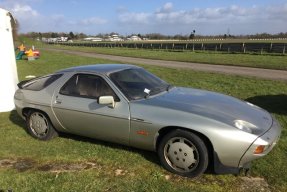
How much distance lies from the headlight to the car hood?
0.21 ft

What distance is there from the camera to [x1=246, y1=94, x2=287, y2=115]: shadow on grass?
8023 mm

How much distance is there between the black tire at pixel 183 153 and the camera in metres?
4.47

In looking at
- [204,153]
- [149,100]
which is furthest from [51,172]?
[204,153]

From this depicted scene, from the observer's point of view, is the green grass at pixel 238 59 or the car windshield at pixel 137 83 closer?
the car windshield at pixel 137 83

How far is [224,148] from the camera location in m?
4.30

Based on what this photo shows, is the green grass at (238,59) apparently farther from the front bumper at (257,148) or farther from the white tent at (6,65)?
the front bumper at (257,148)

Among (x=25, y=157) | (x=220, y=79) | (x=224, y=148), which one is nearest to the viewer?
(x=224, y=148)

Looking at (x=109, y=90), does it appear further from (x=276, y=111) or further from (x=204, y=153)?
(x=276, y=111)

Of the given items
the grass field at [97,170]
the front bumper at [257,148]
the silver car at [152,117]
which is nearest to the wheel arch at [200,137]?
the silver car at [152,117]

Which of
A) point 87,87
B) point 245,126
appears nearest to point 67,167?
point 87,87

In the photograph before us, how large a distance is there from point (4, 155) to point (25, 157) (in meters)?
0.40

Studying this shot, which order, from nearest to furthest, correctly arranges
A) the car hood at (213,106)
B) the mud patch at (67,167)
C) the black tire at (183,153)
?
the black tire at (183,153)
the car hood at (213,106)
the mud patch at (67,167)

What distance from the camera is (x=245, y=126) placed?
4.43 meters

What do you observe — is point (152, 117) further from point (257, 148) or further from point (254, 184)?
point (254, 184)
